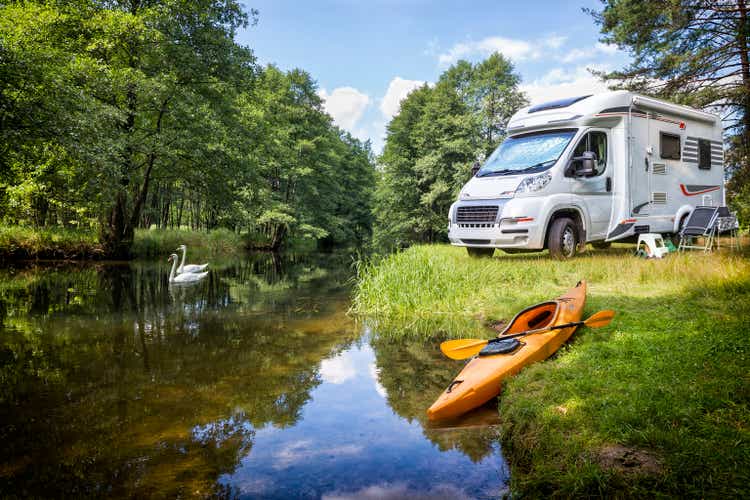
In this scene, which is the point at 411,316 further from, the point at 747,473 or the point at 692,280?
the point at 747,473

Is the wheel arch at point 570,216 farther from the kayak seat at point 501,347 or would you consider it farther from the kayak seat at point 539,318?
the kayak seat at point 501,347

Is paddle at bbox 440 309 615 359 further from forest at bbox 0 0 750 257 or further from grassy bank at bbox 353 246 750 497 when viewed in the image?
forest at bbox 0 0 750 257

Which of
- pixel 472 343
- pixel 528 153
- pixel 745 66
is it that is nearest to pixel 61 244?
pixel 528 153

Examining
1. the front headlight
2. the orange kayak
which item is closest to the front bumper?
the front headlight

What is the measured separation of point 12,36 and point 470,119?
67.8ft

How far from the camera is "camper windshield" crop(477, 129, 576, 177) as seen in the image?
936 centimetres

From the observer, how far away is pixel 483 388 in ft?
13.2

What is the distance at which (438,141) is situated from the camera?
2717cm

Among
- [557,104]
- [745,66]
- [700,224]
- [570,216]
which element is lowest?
[700,224]

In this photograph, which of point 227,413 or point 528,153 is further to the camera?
point 528,153

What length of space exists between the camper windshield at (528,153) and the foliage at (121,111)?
10768 mm

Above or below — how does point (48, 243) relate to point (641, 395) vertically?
above

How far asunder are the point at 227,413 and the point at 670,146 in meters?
11.6

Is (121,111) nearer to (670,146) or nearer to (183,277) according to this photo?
(183,277)
